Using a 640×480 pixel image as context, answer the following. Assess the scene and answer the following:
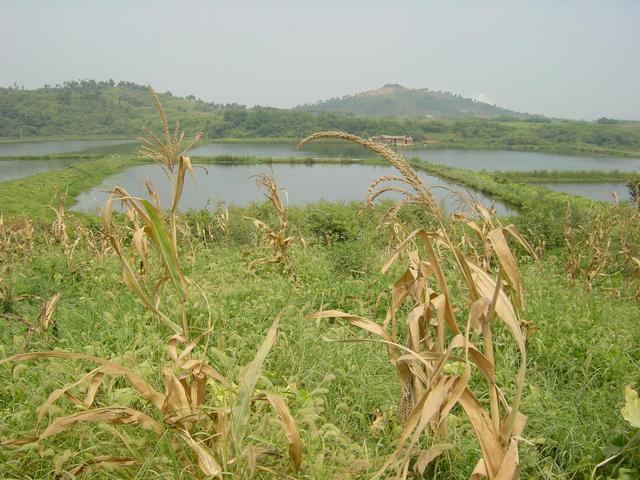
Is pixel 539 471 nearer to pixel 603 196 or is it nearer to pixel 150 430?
pixel 150 430

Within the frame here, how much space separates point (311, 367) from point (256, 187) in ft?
89.1

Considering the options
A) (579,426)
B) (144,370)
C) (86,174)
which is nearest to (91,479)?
(144,370)

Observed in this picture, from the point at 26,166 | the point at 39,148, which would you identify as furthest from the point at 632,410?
the point at 39,148

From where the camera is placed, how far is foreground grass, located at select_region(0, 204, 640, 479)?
156cm

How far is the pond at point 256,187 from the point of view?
2342cm

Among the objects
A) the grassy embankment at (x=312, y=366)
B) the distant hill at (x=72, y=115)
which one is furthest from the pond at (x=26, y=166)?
the grassy embankment at (x=312, y=366)

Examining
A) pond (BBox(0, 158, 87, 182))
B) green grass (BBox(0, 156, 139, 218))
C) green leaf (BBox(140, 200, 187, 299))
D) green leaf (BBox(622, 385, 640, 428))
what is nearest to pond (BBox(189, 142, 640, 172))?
pond (BBox(0, 158, 87, 182))

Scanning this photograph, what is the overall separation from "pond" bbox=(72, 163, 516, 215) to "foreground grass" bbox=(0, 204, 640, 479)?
1561 centimetres

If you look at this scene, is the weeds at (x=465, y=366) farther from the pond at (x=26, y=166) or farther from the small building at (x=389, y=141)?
the pond at (x=26, y=166)

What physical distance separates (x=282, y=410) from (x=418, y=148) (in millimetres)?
64231

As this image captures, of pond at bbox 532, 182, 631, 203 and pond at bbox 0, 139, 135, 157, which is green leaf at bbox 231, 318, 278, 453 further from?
pond at bbox 0, 139, 135, 157

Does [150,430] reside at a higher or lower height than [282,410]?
lower

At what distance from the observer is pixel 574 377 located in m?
2.54

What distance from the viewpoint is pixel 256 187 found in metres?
28.8
